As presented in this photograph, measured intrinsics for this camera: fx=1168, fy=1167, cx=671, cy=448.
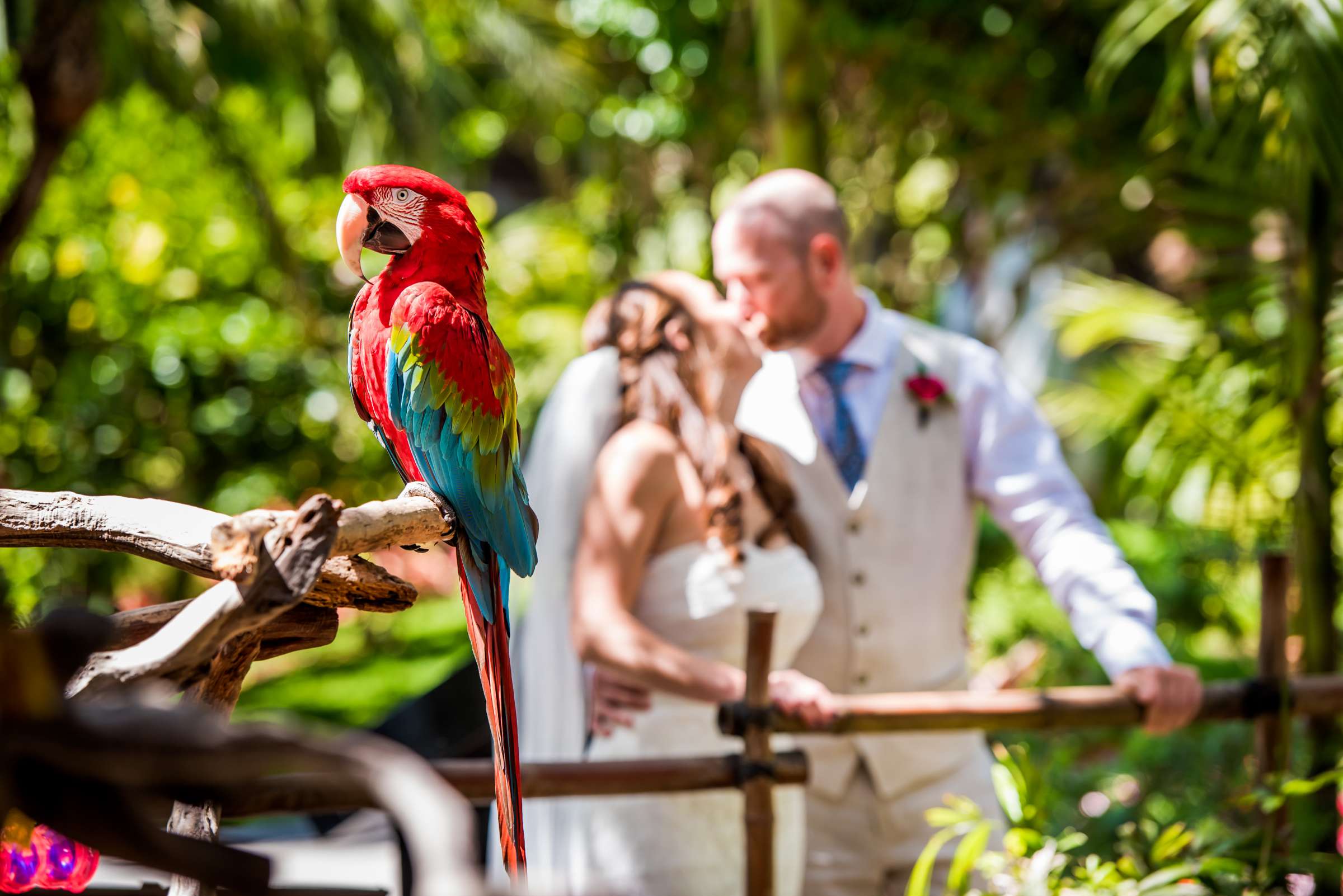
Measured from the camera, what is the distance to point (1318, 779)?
167cm

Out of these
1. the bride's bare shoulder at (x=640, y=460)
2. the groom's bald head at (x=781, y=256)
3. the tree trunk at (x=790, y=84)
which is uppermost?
the tree trunk at (x=790, y=84)

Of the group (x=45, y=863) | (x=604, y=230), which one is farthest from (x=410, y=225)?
(x=604, y=230)

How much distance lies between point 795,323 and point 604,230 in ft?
11.7

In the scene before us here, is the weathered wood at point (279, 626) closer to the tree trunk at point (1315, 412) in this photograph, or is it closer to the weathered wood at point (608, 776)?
the weathered wood at point (608, 776)

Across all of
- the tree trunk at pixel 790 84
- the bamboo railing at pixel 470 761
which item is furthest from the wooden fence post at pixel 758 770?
the tree trunk at pixel 790 84

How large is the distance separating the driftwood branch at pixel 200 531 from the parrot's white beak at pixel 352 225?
0.20 meters

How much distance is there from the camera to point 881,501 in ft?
6.41

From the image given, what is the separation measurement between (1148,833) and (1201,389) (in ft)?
4.86

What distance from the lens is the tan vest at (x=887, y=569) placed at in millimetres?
1931

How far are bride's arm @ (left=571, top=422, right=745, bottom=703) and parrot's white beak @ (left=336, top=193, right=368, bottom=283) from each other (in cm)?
77

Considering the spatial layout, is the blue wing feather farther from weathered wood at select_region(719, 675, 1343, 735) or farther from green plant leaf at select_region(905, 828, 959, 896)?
green plant leaf at select_region(905, 828, 959, 896)

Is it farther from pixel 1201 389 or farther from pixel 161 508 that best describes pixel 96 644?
pixel 1201 389

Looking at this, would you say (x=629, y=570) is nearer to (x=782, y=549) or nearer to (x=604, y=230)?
(x=782, y=549)

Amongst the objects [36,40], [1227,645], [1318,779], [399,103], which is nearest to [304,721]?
[399,103]
